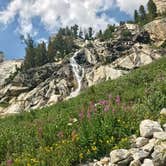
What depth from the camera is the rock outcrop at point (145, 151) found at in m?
9.70

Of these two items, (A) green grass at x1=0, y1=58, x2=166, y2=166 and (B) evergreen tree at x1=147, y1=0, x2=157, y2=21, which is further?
(B) evergreen tree at x1=147, y1=0, x2=157, y2=21

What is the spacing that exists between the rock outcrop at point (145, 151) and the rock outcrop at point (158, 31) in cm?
7901

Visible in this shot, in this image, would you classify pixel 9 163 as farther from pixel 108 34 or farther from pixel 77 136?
pixel 108 34

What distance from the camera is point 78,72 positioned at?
79250 millimetres

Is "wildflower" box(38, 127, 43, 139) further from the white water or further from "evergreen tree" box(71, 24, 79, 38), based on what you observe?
"evergreen tree" box(71, 24, 79, 38)

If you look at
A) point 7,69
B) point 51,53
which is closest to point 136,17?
point 51,53

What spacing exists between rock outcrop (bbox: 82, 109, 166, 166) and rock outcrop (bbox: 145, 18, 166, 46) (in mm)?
79006

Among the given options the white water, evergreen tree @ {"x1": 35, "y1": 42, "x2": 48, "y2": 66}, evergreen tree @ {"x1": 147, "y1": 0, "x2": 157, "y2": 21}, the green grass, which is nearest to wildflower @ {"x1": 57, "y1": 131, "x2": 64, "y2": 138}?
the green grass

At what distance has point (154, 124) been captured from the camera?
11242mm

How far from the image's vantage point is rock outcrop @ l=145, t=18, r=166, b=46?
300 feet

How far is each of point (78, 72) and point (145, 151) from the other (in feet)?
226

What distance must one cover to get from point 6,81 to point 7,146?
93.5 metres

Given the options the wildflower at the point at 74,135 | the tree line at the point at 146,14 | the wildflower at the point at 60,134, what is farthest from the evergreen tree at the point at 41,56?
the wildflower at the point at 74,135

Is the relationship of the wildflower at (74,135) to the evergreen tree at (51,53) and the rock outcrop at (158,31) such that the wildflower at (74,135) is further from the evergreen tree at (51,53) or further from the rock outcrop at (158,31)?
the evergreen tree at (51,53)
